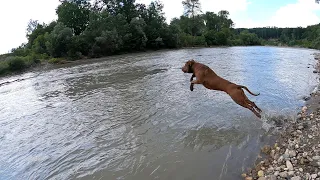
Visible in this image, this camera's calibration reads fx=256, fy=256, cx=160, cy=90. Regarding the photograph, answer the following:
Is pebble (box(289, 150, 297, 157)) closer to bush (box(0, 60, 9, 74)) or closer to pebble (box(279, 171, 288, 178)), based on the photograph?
pebble (box(279, 171, 288, 178))

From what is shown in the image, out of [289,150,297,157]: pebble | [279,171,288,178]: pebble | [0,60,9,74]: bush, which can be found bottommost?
[279,171,288,178]: pebble

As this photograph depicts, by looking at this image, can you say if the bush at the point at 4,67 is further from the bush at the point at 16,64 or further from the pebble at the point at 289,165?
the pebble at the point at 289,165

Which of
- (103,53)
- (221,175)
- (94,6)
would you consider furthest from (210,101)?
(94,6)

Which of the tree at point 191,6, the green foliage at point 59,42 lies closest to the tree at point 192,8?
the tree at point 191,6

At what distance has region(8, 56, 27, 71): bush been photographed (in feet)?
103

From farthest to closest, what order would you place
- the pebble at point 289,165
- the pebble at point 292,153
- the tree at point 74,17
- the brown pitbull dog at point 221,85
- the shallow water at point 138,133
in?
the tree at point 74,17 < the brown pitbull dog at point 221,85 < the shallow water at point 138,133 < the pebble at point 292,153 < the pebble at point 289,165

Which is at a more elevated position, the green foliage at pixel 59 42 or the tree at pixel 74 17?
the tree at pixel 74 17

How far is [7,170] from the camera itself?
22.9 feet

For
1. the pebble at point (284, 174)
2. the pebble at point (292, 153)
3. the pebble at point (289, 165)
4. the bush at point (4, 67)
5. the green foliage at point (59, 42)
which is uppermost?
the green foliage at point (59, 42)

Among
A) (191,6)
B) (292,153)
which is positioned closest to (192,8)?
(191,6)

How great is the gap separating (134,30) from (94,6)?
52.3 ft

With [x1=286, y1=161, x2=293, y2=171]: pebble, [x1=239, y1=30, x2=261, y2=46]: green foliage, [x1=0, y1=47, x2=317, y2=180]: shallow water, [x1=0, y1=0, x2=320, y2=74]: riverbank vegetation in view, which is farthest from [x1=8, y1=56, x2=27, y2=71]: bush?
[x1=239, y1=30, x2=261, y2=46]: green foliage

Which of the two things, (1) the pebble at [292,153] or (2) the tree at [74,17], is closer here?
(1) the pebble at [292,153]

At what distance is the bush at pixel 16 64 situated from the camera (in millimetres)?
31259
